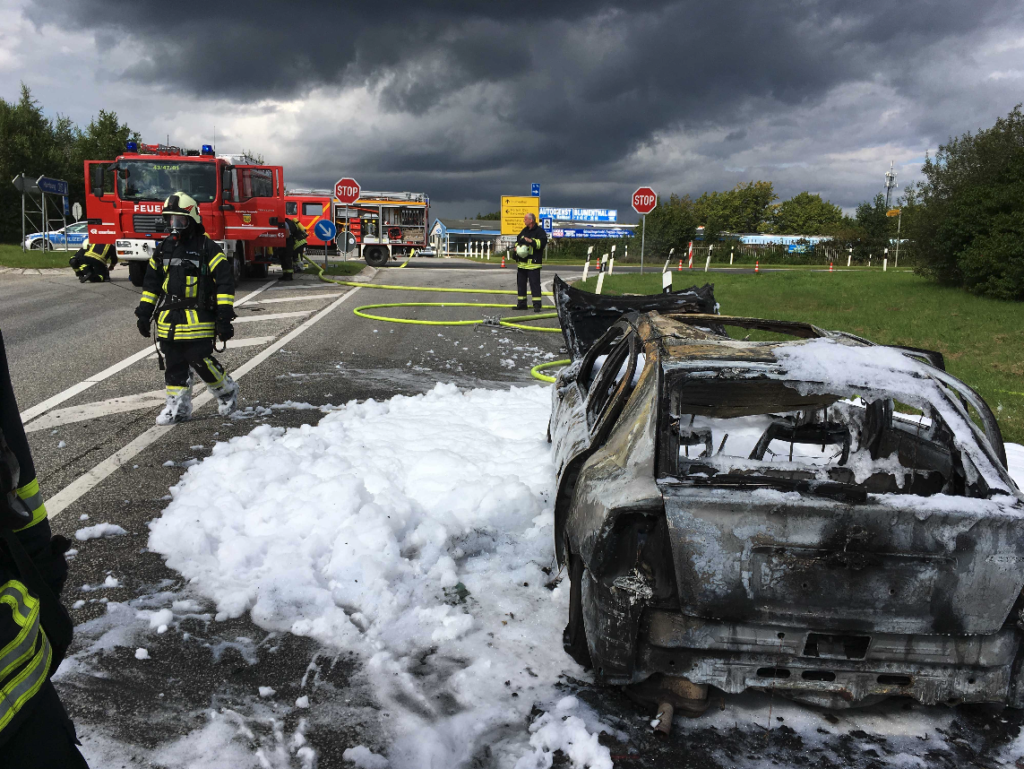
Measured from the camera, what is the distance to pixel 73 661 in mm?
3049

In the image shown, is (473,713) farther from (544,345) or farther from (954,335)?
(954,335)

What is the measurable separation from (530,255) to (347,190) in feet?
35.7

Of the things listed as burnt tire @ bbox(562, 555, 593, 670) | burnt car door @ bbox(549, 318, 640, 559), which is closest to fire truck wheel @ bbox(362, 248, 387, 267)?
burnt car door @ bbox(549, 318, 640, 559)

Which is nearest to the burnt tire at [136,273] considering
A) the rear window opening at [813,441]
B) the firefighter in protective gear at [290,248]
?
the firefighter in protective gear at [290,248]

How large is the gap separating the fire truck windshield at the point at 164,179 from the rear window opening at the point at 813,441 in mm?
13848

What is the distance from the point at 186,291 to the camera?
6527 mm

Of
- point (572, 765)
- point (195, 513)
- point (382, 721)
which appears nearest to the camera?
point (572, 765)

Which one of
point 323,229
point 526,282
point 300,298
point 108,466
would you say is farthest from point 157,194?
point 108,466

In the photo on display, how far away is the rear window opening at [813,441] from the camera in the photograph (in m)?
3.11

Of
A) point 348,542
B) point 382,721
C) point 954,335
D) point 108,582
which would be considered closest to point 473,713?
point 382,721

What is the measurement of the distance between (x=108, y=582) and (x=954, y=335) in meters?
12.5

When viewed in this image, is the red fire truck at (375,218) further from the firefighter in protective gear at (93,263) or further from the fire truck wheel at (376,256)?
the firefighter in protective gear at (93,263)

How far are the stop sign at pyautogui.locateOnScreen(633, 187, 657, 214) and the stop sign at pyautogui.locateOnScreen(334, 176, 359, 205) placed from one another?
8.59 meters

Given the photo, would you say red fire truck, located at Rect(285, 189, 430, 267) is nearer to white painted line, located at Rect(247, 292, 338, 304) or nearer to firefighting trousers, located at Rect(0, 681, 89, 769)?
white painted line, located at Rect(247, 292, 338, 304)
